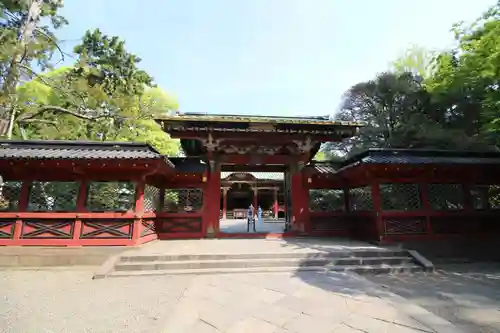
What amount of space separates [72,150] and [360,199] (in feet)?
34.7

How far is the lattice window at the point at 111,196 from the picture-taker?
7434 mm

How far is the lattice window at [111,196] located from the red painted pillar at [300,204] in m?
5.91

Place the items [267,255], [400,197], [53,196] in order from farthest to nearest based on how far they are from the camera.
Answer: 1. [400,197]
2. [53,196]
3. [267,255]

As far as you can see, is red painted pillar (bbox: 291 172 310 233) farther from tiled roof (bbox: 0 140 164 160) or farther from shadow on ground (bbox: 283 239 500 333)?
tiled roof (bbox: 0 140 164 160)

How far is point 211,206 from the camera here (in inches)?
366

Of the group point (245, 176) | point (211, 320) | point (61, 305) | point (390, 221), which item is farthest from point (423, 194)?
point (245, 176)

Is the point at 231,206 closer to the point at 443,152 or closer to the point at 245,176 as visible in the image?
the point at 245,176

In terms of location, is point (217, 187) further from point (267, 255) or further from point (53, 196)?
point (53, 196)

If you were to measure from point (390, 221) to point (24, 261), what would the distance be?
1087 centimetres

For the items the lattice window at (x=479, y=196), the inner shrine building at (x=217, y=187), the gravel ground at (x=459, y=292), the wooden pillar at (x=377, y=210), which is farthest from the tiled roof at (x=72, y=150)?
the lattice window at (x=479, y=196)

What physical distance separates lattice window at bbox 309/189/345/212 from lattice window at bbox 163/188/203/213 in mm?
4627

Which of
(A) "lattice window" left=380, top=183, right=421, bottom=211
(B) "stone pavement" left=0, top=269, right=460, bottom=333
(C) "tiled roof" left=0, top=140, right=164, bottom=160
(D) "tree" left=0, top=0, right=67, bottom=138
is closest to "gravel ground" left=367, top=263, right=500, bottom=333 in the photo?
(B) "stone pavement" left=0, top=269, right=460, bottom=333

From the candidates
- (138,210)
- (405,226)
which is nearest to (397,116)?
(405,226)

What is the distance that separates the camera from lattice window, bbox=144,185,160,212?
8180 mm
